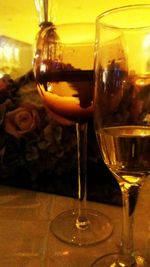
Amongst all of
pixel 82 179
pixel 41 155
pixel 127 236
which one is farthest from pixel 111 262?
pixel 41 155

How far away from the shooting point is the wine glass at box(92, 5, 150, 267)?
1.13 feet

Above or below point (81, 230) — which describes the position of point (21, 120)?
above

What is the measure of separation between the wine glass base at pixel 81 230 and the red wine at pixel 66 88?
6.2 inches

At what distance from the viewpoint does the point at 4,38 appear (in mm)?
3434

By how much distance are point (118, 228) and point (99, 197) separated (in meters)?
0.10

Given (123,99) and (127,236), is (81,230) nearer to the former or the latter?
(127,236)

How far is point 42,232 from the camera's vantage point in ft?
1.59

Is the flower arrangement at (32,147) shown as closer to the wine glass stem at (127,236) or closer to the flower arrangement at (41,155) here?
the flower arrangement at (41,155)

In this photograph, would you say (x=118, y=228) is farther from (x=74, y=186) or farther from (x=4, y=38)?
(x=4, y=38)

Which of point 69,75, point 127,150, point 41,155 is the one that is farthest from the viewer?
point 41,155

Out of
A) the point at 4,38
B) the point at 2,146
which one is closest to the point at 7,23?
the point at 4,38

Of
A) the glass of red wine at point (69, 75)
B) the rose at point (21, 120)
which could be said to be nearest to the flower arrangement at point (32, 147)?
the rose at point (21, 120)

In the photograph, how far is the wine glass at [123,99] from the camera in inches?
13.6

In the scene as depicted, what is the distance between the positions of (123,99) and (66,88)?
133 mm
